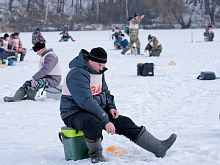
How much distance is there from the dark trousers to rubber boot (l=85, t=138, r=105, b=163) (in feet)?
0.20

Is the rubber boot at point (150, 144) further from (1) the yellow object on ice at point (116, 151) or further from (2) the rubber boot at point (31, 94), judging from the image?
(2) the rubber boot at point (31, 94)

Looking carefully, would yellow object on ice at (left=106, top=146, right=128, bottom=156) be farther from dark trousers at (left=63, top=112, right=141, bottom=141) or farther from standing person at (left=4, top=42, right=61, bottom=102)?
standing person at (left=4, top=42, right=61, bottom=102)

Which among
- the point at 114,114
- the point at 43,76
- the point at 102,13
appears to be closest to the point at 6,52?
the point at 43,76

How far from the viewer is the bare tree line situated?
197 feet

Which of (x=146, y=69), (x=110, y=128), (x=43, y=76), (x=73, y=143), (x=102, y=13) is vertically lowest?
(x=146, y=69)

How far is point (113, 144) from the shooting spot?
231 inches

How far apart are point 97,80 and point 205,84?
20.7ft

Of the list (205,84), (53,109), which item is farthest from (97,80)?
(205,84)

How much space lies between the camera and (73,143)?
517 cm

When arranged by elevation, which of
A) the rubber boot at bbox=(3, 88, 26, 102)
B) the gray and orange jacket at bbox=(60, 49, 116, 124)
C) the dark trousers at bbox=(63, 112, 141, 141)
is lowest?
the rubber boot at bbox=(3, 88, 26, 102)

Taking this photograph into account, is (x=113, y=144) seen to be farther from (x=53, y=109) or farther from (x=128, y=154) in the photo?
(x=53, y=109)

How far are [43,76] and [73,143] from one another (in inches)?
169

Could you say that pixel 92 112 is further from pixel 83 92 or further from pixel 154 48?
pixel 154 48

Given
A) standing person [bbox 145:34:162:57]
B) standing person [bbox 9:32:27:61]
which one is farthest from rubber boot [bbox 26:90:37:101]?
standing person [bbox 145:34:162:57]
